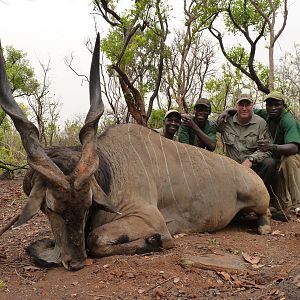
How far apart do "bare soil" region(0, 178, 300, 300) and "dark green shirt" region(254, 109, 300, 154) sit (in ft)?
4.64

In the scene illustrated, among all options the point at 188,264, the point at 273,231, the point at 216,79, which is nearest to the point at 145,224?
the point at 188,264

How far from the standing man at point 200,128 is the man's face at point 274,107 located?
696mm

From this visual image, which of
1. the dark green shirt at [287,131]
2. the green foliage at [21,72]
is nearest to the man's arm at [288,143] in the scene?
the dark green shirt at [287,131]

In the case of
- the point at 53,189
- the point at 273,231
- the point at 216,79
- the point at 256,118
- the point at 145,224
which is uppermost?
the point at 216,79

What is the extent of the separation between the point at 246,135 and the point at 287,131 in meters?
0.46

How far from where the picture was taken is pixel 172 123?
18.1 ft

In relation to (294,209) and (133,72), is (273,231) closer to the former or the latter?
(294,209)

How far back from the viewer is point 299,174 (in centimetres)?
482

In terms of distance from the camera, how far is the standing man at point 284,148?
4.67 metres

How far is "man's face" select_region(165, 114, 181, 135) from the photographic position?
5.50 metres

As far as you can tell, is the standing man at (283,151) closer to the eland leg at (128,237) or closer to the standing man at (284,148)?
the standing man at (284,148)

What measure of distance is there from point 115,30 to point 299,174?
7.16m

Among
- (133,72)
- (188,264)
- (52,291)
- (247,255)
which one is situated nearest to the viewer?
(52,291)

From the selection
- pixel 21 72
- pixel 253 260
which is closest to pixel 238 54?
pixel 21 72
